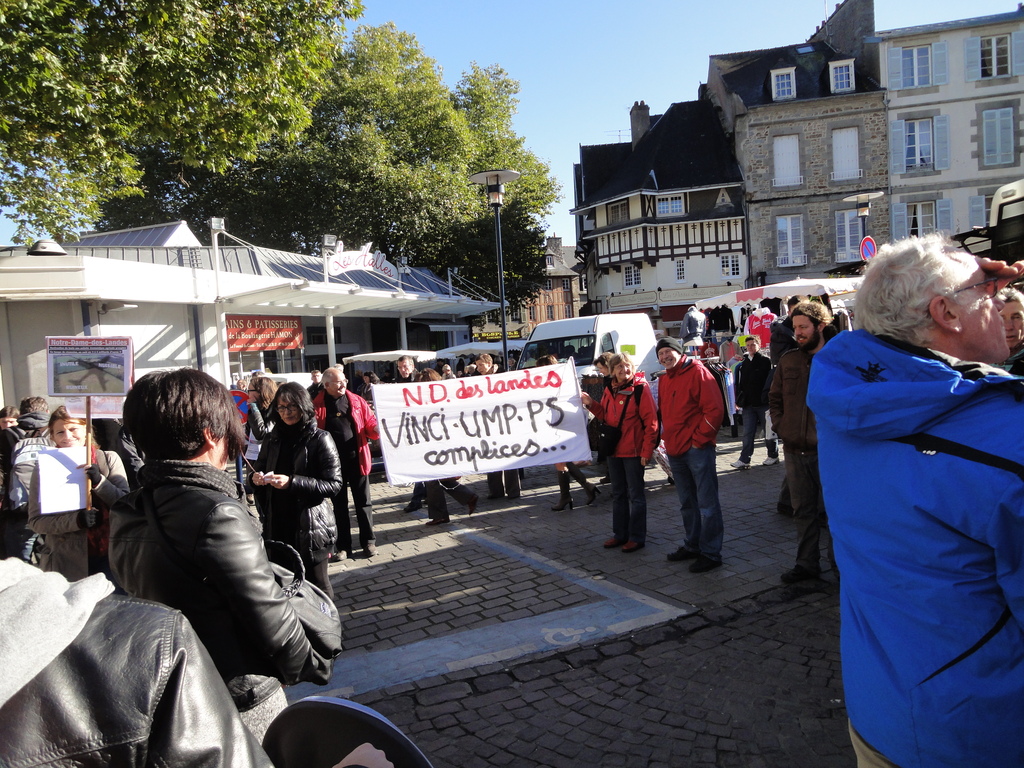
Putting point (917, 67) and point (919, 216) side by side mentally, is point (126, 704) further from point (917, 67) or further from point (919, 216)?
point (917, 67)

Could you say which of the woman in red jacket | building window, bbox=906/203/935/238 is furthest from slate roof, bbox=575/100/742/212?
the woman in red jacket

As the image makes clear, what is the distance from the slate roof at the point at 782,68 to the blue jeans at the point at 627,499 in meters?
32.4

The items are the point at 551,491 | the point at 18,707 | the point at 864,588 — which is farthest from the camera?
the point at 551,491

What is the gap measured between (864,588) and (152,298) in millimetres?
15136

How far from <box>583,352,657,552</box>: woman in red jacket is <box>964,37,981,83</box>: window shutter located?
34.0 m

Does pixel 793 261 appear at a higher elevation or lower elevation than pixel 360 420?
higher

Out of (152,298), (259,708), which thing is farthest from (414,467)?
(152,298)

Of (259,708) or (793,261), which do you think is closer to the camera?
(259,708)

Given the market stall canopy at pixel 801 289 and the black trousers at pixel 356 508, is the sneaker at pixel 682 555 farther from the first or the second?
the market stall canopy at pixel 801 289

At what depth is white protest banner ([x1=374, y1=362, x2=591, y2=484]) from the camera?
7441 millimetres

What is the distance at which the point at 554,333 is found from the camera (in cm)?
1483

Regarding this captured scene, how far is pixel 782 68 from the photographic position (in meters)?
33.2

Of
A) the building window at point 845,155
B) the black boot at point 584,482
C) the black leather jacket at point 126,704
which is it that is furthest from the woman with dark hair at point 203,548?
the building window at point 845,155

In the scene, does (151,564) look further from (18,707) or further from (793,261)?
(793,261)
